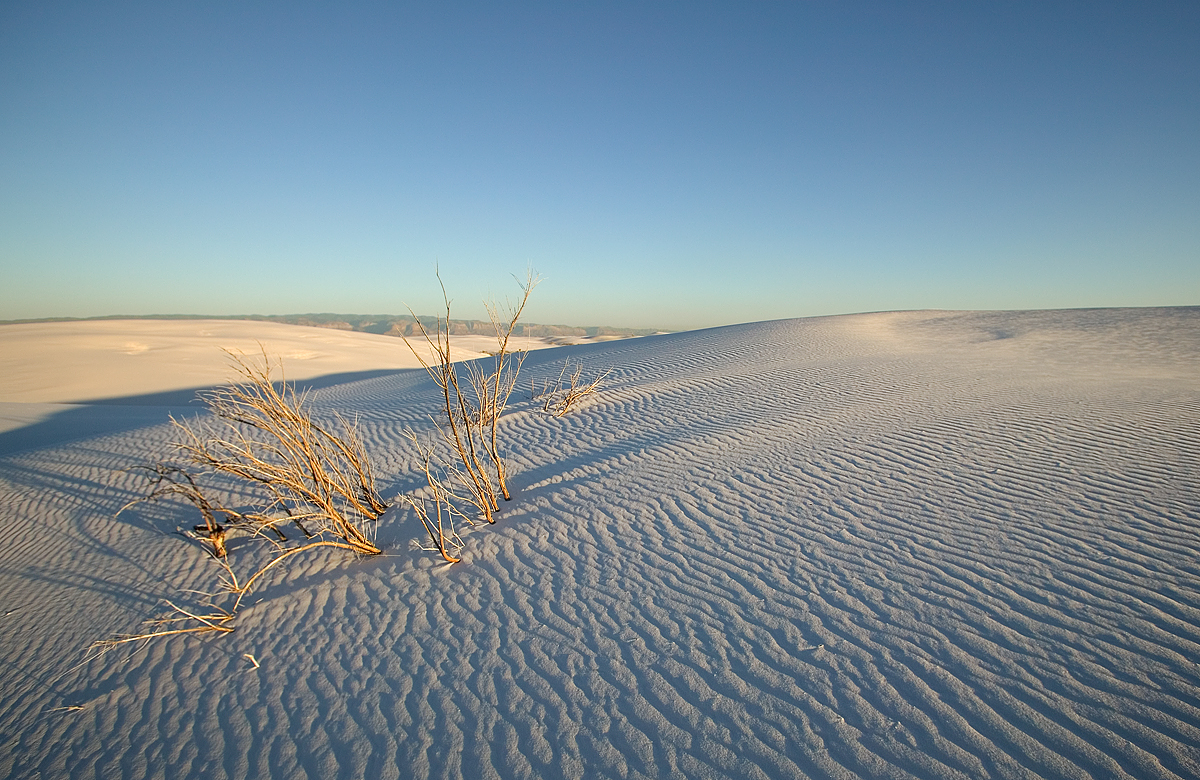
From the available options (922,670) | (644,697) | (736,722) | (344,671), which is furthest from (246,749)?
(922,670)

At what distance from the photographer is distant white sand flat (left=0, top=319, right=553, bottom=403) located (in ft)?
51.9

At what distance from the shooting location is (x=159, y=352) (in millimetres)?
21125

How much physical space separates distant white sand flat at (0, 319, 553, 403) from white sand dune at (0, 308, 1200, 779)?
7.84 meters

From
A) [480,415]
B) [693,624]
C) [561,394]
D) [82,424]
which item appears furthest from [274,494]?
[82,424]

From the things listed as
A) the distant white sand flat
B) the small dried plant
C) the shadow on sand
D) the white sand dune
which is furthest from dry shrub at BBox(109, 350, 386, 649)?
the distant white sand flat

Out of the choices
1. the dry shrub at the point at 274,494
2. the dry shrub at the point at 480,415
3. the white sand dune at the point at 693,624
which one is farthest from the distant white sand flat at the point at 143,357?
the white sand dune at the point at 693,624

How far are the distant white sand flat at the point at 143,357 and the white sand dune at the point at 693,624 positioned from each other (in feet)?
25.7

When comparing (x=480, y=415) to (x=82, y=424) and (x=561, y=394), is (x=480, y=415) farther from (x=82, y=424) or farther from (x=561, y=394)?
(x=82, y=424)

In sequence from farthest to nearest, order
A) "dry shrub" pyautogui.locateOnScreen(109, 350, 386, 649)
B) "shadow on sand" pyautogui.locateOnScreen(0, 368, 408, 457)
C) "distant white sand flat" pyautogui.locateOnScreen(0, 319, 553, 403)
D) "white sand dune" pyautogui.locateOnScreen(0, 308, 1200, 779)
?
"distant white sand flat" pyautogui.locateOnScreen(0, 319, 553, 403)
"shadow on sand" pyautogui.locateOnScreen(0, 368, 408, 457)
"dry shrub" pyautogui.locateOnScreen(109, 350, 386, 649)
"white sand dune" pyautogui.locateOnScreen(0, 308, 1200, 779)

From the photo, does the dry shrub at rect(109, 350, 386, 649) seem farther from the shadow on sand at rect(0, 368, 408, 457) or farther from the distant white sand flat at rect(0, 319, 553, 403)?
the distant white sand flat at rect(0, 319, 553, 403)

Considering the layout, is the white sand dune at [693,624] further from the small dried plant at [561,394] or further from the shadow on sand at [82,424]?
the shadow on sand at [82,424]

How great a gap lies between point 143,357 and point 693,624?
78.7 feet

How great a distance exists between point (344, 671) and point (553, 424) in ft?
17.1

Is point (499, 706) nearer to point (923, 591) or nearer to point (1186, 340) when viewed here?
point (923, 591)
